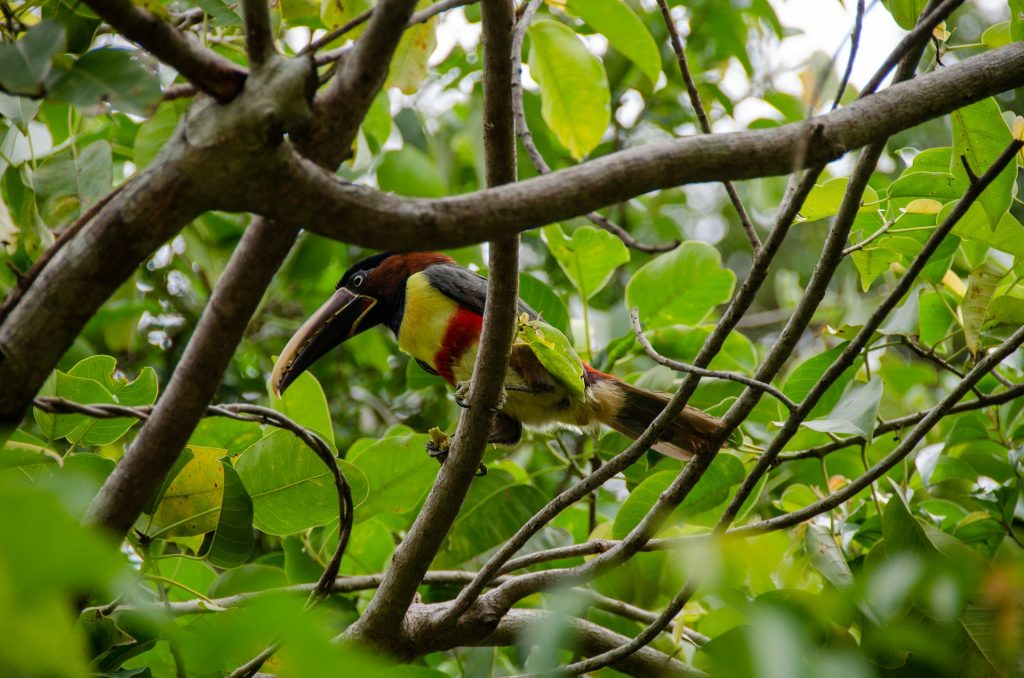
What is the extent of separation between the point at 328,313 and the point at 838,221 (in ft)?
6.95

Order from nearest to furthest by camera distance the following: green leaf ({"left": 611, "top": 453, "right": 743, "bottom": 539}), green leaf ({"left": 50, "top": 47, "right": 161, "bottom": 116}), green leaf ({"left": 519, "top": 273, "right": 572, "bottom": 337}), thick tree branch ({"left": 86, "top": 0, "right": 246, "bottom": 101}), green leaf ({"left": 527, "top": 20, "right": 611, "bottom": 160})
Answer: thick tree branch ({"left": 86, "top": 0, "right": 246, "bottom": 101})
green leaf ({"left": 50, "top": 47, "right": 161, "bottom": 116})
green leaf ({"left": 611, "top": 453, "right": 743, "bottom": 539})
green leaf ({"left": 527, "top": 20, "right": 611, "bottom": 160})
green leaf ({"left": 519, "top": 273, "right": 572, "bottom": 337})

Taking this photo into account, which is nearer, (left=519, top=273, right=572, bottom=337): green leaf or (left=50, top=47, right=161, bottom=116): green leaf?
(left=50, top=47, right=161, bottom=116): green leaf

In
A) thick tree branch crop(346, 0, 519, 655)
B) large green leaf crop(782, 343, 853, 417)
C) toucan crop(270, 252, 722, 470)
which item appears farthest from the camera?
toucan crop(270, 252, 722, 470)

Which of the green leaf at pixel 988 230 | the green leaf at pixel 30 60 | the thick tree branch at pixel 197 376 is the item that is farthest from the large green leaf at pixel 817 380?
the green leaf at pixel 30 60

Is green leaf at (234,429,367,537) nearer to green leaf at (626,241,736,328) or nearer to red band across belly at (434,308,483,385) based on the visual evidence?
red band across belly at (434,308,483,385)

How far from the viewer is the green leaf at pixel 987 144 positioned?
205 cm

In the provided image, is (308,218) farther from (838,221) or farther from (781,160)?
(838,221)

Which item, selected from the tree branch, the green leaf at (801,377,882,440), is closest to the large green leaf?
the green leaf at (801,377,882,440)

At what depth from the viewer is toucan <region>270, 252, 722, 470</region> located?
3043 mm

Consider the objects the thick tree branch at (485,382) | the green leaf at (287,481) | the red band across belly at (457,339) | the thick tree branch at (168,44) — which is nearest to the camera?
the thick tree branch at (168,44)

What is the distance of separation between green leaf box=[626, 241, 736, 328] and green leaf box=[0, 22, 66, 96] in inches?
84.8

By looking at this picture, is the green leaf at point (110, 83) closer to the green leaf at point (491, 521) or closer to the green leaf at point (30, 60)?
the green leaf at point (30, 60)

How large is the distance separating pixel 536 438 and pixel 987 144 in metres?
2.11

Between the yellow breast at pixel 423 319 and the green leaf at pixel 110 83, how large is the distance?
202 cm
